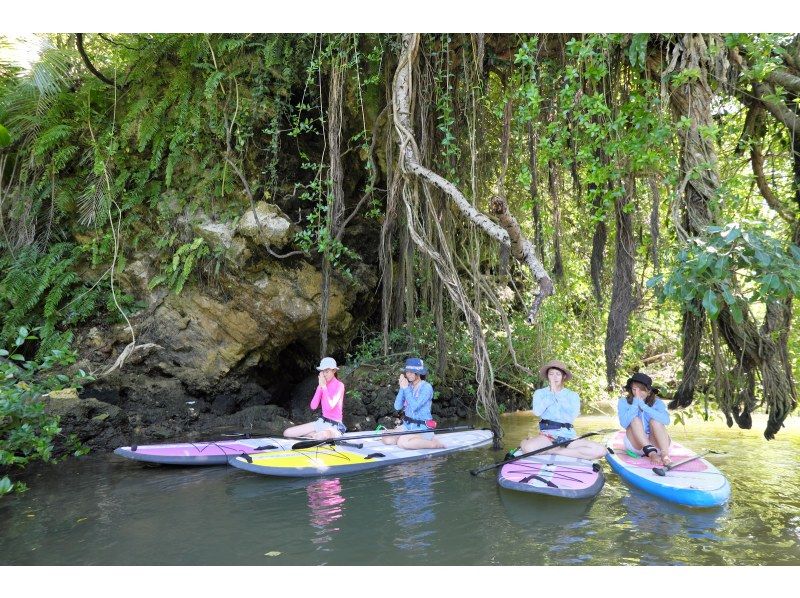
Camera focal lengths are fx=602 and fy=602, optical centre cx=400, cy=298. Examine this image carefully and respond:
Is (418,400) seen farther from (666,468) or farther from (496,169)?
(496,169)

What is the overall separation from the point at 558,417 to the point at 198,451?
365 centimetres

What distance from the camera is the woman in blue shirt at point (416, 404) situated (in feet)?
21.9

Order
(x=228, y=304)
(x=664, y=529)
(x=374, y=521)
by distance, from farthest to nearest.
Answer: (x=228, y=304), (x=374, y=521), (x=664, y=529)

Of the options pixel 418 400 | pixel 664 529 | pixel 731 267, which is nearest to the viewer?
pixel 731 267

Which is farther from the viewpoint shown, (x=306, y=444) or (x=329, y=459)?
(x=306, y=444)

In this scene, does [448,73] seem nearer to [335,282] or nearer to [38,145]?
[335,282]

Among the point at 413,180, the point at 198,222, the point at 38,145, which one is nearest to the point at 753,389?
the point at 413,180

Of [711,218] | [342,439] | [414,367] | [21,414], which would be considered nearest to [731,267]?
[711,218]

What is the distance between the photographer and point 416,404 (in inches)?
272

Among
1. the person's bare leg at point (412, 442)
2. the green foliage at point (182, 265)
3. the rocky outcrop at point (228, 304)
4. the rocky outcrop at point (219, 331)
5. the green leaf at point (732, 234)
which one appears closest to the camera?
the green leaf at point (732, 234)

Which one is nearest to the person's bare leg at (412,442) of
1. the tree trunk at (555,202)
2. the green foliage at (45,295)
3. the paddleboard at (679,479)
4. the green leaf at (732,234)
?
the paddleboard at (679,479)

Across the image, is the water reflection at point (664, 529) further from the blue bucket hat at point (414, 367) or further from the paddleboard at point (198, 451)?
the paddleboard at point (198, 451)

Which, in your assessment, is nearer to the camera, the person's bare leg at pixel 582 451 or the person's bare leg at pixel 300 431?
the person's bare leg at pixel 582 451

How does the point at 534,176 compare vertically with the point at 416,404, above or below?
above
